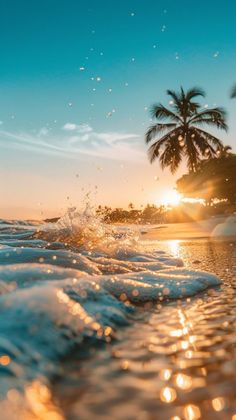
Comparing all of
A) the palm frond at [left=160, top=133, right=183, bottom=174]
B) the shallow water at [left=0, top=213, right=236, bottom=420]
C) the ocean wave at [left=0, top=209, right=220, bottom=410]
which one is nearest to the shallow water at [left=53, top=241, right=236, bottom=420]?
the shallow water at [left=0, top=213, right=236, bottom=420]

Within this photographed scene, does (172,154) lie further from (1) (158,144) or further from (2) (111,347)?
(2) (111,347)

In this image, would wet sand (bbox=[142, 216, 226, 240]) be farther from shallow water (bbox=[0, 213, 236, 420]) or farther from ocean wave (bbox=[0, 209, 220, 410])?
shallow water (bbox=[0, 213, 236, 420])

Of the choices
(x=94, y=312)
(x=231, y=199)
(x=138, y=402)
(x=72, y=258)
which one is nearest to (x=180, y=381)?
(x=138, y=402)

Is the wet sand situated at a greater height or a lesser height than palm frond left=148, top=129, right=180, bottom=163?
lesser

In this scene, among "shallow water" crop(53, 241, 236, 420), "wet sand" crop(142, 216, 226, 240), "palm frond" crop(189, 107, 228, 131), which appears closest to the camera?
"shallow water" crop(53, 241, 236, 420)

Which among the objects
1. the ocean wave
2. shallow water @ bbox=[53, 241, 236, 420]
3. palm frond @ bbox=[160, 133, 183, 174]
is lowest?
shallow water @ bbox=[53, 241, 236, 420]

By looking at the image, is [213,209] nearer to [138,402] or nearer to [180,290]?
[180,290]

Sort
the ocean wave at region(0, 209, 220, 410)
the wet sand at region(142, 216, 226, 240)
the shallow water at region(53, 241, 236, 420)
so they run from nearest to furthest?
the shallow water at region(53, 241, 236, 420) < the ocean wave at region(0, 209, 220, 410) < the wet sand at region(142, 216, 226, 240)

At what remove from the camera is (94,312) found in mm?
1929

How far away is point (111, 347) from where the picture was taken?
158 centimetres

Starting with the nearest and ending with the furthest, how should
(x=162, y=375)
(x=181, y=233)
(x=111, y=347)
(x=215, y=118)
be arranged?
(x=162, y=375) < (x=111, y=347) < (x=181, y=233) < (x=215, y=118)

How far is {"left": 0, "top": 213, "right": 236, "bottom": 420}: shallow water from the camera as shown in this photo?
1.08 metres

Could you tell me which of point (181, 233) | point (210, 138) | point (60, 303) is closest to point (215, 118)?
point (210, 138)

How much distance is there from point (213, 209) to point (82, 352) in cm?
2585
